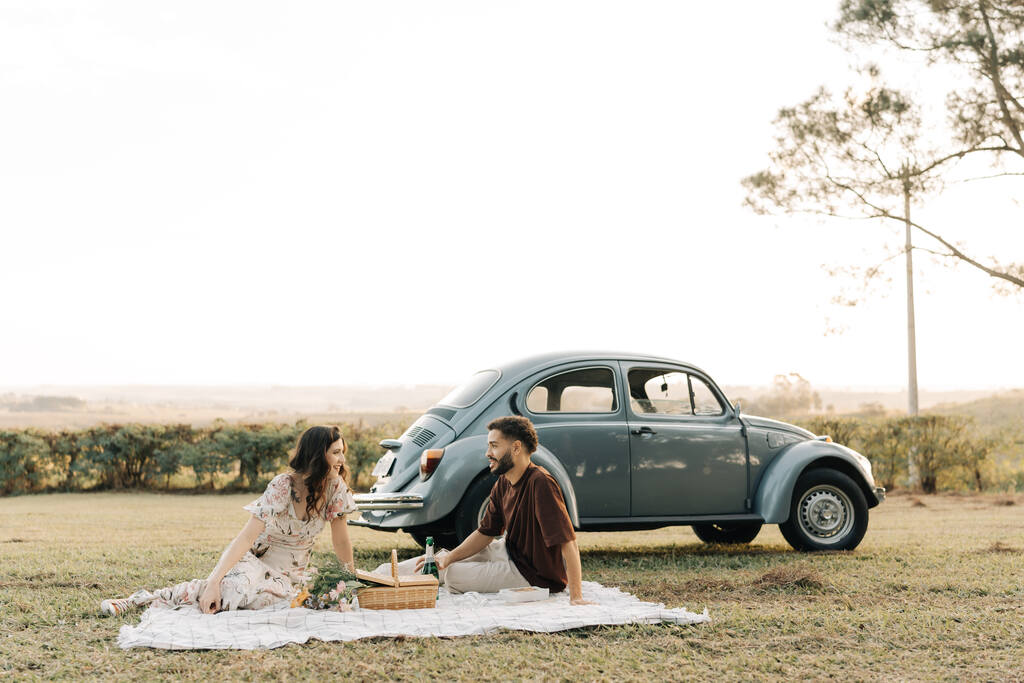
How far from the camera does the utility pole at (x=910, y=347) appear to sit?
19734 mm

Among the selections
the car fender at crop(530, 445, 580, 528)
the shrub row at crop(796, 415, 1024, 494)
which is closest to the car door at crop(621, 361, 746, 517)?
the car fender at crop(530, 445, 580, 528)

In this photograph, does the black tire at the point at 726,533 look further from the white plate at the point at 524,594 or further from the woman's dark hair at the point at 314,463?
the woman's dark hair at the point at 314,463

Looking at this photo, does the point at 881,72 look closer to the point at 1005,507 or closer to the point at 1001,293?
the point at 1001,293

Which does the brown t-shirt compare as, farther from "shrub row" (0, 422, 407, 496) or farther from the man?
"shrub row" (0, 422, 407, 496)

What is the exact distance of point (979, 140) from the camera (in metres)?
→ 19.1

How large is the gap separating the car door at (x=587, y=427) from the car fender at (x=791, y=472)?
56.3 inches

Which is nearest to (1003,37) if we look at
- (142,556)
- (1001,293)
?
(1001,293)

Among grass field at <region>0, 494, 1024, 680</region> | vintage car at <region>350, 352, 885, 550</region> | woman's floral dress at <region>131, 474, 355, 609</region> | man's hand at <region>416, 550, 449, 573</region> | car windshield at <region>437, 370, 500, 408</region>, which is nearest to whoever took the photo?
grass field at <region>0, 494, 1024, 680</region>

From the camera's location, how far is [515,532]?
6938mm

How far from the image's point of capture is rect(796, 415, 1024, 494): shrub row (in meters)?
19.7

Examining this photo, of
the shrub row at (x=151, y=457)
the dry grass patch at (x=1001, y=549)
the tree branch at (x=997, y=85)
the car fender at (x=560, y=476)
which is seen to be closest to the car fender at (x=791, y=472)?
the dry grass patch at (x=1001, y=549)

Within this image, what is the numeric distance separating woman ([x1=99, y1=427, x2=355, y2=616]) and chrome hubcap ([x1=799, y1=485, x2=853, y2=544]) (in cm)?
502

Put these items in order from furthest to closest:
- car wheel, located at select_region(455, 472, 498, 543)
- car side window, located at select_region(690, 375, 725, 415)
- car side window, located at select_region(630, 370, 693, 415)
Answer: car side window, located at select_region(690, 375, 725, 415) → car side window, located at select_region(630, 370, 693, 415) → car wheel, located at select_region(455, 472, 498, 543)

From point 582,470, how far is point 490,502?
185 centimetres
